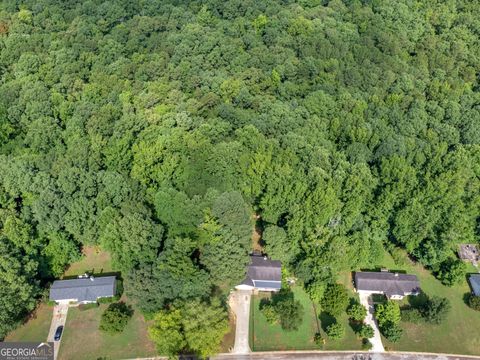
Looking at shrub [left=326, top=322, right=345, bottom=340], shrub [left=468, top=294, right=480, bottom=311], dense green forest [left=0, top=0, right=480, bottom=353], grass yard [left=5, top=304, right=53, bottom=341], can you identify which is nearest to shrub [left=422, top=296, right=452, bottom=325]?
shrub [left=468, top=294, right=480, bottom=311]

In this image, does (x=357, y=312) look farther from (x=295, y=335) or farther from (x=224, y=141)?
(x=224, y=141)

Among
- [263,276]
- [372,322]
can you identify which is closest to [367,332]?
[372,322]

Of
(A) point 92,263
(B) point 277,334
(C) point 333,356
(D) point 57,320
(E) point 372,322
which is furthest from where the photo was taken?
(A) point 92,263

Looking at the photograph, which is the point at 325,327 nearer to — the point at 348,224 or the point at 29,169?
the point at 348,224

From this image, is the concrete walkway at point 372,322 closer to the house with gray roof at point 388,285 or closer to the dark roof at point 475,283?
the house with gray roof at point 388,285

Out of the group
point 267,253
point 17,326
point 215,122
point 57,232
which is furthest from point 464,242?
point 17,326

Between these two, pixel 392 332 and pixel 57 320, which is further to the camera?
pixel 57 320

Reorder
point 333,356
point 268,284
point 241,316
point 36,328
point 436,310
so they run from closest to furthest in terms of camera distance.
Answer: point 333,356, point 36,328, point 436,310, point 241,316, point 268,284

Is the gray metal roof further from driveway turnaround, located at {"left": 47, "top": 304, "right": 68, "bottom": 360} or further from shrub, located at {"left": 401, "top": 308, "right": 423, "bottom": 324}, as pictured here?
driveway turnaround, located at {"left": 47, "top": 304, "right": 68, "bottom": 360}
